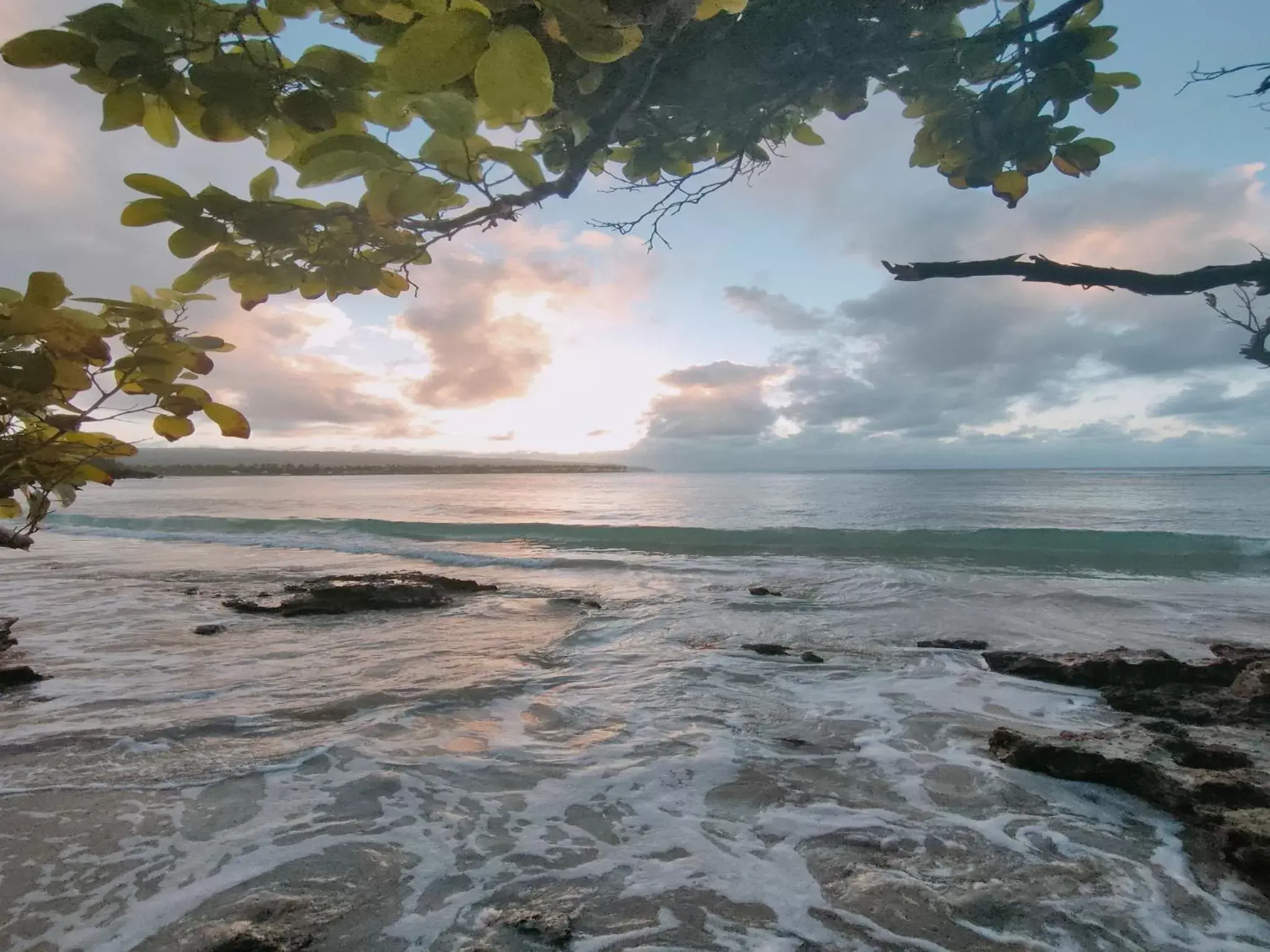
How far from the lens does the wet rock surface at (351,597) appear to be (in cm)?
773

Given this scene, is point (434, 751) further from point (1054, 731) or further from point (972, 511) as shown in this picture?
point (972, 511)

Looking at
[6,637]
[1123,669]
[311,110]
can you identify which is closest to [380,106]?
[311,110]

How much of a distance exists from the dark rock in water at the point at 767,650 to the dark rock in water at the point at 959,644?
1661 mm

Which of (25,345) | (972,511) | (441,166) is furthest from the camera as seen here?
(972,511)

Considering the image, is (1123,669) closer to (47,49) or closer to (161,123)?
(161,123)

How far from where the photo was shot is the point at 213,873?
7.29ft

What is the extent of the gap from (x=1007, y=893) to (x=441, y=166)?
2762 mm

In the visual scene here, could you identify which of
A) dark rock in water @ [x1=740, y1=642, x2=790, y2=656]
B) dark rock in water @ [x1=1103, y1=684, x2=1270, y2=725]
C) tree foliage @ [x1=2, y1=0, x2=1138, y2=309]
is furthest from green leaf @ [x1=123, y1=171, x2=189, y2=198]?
dark rock in water @ [x1=740, y1=642, x2=790, y2=656]

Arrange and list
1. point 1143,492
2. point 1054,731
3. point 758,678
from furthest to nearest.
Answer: point 1143,492 → point 758,678 → point 1054,731

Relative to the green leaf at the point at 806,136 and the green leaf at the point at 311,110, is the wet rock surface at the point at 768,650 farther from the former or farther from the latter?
the green leaf at the point at 311,110

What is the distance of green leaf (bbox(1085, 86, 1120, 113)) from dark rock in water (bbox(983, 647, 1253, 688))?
183 inches

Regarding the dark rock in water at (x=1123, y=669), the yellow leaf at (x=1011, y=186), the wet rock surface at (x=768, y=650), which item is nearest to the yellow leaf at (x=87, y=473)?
the yellow leaf at (x=1011, y=186)

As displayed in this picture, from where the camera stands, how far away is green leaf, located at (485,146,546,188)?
80cm

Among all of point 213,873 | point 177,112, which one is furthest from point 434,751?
point 177,112
